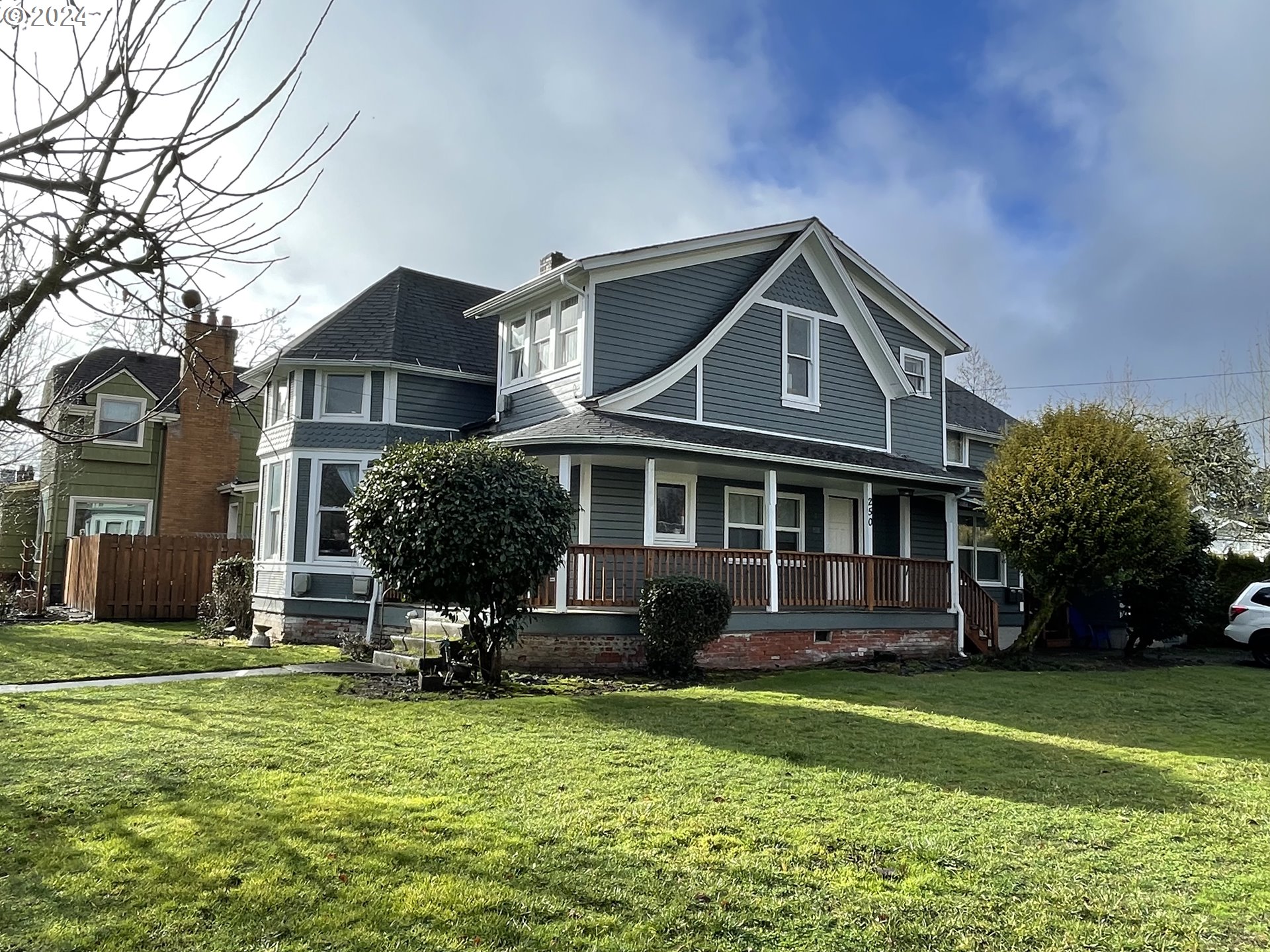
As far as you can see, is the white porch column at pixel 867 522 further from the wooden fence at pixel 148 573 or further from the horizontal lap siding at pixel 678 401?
the wooden fence at pixel 148 573

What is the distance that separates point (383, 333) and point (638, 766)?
43.9 feet

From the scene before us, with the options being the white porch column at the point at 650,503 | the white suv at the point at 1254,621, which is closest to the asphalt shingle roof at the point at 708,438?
the white porch column at the point at 650,503

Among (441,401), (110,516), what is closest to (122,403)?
(110,516)

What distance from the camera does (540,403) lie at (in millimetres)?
16703

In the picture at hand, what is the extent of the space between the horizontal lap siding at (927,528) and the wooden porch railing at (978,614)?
156 centimetres

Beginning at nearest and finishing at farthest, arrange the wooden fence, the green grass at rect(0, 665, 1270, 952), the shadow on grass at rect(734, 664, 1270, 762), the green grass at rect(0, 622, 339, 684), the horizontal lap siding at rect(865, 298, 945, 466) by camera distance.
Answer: the green grass at rect(0, 665, 1270, 952), the shadow on grass at rect(734, 664, 1270, 762), the green grass at rect(0, 622, 339, 684), the horizontal lap siding at rect(865, 298, 945, 466), the wooden fence

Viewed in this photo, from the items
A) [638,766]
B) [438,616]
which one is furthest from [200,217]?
[438,616]

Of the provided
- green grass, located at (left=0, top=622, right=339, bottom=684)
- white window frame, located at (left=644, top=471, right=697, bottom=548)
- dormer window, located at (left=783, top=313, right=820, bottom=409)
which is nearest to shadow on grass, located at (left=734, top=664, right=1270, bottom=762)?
white window frame, located at (left=644, top=471, right=697, bottom=548)

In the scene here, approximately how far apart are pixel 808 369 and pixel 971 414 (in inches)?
343

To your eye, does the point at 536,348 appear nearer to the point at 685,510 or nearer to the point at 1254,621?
the point at 685,510

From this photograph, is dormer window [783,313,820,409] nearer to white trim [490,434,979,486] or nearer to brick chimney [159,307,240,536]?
white trim [490,434,979,486]

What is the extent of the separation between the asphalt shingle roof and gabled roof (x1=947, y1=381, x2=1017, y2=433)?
5698 millimetres

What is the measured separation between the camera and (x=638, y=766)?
23.5 ft

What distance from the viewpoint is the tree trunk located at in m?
16.6
